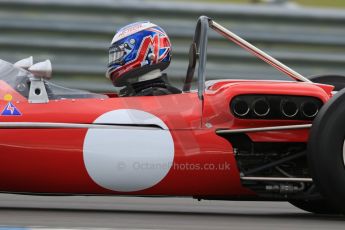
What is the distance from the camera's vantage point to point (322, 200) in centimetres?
727

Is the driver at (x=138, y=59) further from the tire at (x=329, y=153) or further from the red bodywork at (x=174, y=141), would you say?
the tire at (x=329, y=153)

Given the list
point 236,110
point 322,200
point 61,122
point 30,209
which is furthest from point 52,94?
point 322,200

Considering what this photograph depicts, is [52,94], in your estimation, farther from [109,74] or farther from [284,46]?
[284,46]

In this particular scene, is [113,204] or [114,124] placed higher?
[114,124]

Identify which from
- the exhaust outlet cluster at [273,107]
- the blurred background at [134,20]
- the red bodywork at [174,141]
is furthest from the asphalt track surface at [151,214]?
the blurred background at [134,20]

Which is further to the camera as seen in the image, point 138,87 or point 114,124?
point 138,87

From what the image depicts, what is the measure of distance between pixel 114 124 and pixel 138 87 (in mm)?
559

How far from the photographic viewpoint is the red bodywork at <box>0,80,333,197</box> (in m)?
6.83

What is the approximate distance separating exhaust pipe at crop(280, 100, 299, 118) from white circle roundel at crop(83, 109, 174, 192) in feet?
2.45

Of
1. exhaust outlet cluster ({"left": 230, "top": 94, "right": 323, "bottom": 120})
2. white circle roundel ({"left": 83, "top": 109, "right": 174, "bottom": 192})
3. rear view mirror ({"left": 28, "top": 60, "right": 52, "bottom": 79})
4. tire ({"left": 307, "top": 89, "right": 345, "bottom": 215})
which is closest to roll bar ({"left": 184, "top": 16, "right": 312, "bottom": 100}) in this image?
exhaust outlet cluster ({"left": 230, "top": 94, "right": 323, "bottom": 120})

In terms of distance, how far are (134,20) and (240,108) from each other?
4.14 metres

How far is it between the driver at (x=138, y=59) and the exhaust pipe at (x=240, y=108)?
0.53 m

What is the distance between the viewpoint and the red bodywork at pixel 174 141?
683cm

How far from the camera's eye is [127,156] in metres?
6.84
